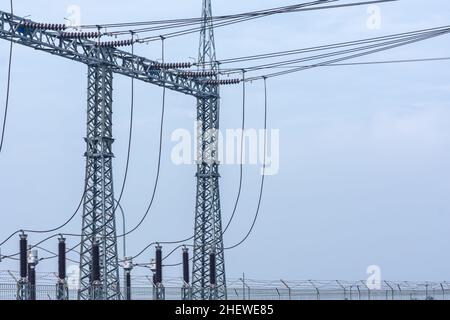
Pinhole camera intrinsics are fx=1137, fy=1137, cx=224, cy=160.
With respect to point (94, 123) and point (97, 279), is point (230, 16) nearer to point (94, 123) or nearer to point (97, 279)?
point (94, 123)

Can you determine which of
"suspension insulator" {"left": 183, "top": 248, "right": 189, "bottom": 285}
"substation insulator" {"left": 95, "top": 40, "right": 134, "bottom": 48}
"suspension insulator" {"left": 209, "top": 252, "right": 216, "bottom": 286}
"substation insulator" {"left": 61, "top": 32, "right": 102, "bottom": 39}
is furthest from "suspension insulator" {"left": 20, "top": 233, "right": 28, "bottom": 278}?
"suspension insulator" {"left": 209, "top": 252, "right": 216, "bottom": 286}

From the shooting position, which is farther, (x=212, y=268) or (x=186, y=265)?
(x=212, y=268)

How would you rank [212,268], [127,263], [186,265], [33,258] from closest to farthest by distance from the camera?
1. [33,258]
2. [127,263]
3. [186,265]
4. [212,268]

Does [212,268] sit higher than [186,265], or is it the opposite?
[186,265]

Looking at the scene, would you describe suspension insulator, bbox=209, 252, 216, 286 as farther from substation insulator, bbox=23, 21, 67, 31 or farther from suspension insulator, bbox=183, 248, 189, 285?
substation insulator, bbox=23, 21, 67, 31

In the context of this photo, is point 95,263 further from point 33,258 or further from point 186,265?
point 186,265

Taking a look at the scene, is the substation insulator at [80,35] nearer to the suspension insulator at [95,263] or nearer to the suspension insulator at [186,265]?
the suspension insulator at [95,263]

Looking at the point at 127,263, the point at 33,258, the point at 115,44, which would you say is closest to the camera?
the point at 33,258

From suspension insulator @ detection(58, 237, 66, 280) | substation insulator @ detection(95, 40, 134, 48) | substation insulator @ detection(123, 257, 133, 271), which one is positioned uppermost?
substation insulator @ detection(95, 40, 134, 48)

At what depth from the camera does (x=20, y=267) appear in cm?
3650

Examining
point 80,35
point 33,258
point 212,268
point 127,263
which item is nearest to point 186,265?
point 212,268

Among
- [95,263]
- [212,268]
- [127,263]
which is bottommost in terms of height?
[212,268]

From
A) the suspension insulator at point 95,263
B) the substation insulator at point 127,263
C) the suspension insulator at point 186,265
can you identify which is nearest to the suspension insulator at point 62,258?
the suspension insulator at point 95,263
